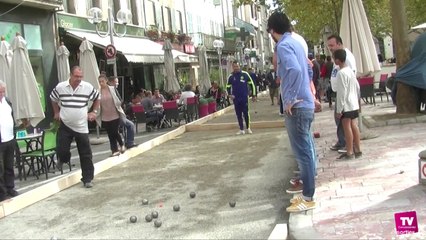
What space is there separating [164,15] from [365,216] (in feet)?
92.8

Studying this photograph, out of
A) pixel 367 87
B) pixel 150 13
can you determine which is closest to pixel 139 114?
pixel 367 87

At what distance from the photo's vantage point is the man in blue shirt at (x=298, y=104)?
5.54 m

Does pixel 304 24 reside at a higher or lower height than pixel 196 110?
higher

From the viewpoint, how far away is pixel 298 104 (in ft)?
18.2

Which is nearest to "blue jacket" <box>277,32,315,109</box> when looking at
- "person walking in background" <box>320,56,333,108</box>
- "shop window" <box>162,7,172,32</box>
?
"person walking in background" <box>320,56,333,108</box>

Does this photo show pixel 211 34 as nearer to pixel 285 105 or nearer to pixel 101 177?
pixel 101 177

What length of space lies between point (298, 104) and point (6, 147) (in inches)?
169

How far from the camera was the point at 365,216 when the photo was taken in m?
5.14

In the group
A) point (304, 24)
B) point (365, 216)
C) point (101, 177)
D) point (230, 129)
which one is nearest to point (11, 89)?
point (101, 177)

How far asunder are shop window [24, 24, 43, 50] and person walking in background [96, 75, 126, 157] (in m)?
7.85

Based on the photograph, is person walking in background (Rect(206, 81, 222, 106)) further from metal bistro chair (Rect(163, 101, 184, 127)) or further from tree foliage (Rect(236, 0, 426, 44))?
metal bistro chair (Rect(163, 101, 184, 127))

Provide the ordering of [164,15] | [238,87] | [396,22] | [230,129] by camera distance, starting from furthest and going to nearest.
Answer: [164,15], [230,129], [238,87], [396,22]

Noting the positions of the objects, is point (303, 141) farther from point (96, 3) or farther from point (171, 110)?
point (96, 3)

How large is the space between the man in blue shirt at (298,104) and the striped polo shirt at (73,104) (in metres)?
3.74
